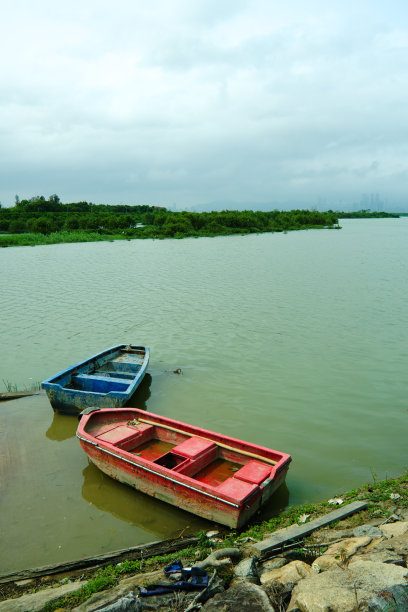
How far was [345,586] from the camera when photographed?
4.24 meters

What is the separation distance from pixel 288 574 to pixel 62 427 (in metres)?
7.38

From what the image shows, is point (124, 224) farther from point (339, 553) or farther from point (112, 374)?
point (339, 553)

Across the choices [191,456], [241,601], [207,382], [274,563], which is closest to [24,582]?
[191,456]

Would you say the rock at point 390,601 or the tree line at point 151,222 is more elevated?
the tree line at point 151,222

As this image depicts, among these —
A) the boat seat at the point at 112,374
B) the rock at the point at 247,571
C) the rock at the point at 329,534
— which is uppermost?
the boat seat at the point at 112,374

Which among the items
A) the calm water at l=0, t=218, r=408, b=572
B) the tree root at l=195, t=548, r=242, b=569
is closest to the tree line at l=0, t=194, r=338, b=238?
the calm water at l=0, t=218, r=408, b=572

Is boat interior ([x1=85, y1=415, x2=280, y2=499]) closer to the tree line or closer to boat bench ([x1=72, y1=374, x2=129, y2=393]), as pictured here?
boat bench ([x1=72, y1=374, x2=129, y2=393])

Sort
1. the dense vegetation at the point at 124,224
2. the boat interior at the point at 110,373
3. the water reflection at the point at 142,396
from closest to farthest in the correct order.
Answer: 1. the boat interior at the point at 110,373
2. the water reflection at the point at 142,396
3. the dense vegetation at the point at 124,224

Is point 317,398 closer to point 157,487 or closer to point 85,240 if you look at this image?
point 157,487

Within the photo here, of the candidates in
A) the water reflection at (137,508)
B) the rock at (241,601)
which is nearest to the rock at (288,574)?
the rock at (241,601)

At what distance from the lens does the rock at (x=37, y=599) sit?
511cm

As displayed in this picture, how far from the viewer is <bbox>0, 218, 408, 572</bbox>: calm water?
25.0 feet

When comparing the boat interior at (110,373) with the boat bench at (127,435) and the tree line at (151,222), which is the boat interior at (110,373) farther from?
the tree line at (151,222)

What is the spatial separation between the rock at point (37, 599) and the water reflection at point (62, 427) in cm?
501
